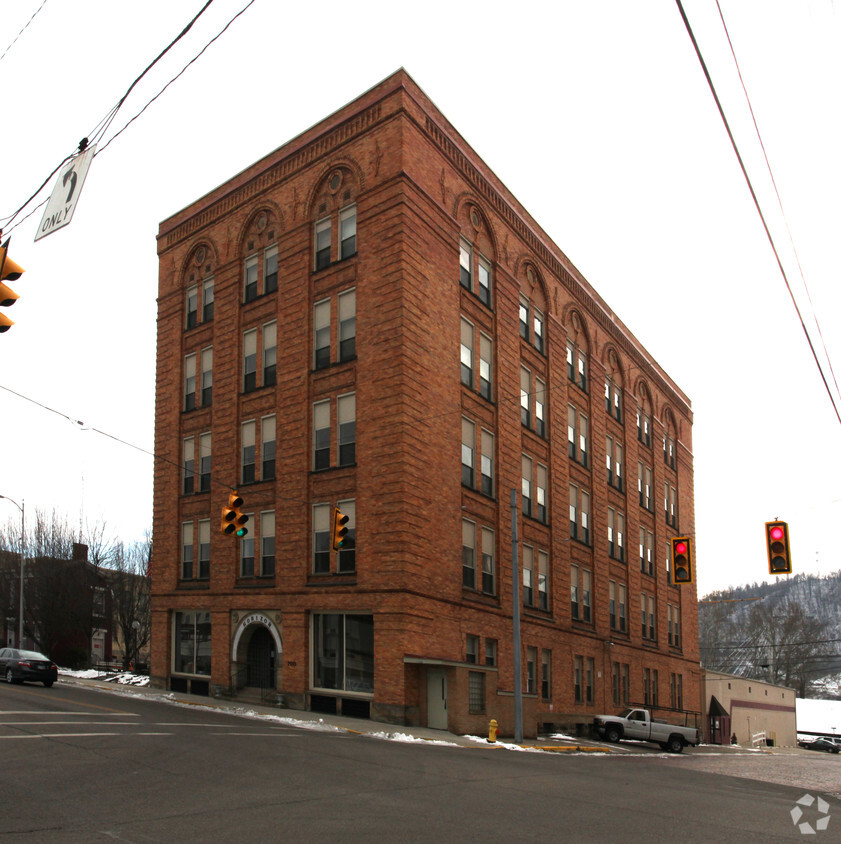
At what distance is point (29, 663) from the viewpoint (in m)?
34.8

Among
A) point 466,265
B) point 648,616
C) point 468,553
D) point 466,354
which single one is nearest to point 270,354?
point 466,354

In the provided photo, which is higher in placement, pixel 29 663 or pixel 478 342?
pixel 478 342

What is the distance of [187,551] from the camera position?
39969mm

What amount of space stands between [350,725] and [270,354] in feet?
50.5

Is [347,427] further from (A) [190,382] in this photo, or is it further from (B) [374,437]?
(A) [190,382]

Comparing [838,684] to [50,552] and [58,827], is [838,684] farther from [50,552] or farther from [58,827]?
[58,827]

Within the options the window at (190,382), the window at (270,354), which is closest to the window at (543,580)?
the window at (270,354)

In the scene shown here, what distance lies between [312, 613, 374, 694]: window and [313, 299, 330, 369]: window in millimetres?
9461

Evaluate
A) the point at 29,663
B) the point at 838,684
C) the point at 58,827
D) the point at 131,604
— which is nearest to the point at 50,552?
the point at 131,604

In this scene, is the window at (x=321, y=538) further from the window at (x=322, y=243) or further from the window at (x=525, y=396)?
the window at (x=525, y=396)

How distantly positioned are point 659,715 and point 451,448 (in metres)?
30.1

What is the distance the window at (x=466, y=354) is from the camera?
36.8m

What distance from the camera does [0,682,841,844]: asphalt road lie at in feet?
36.6

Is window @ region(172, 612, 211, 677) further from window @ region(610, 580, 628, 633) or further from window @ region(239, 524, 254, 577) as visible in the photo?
window @ region(610, 580, 628, 633)
